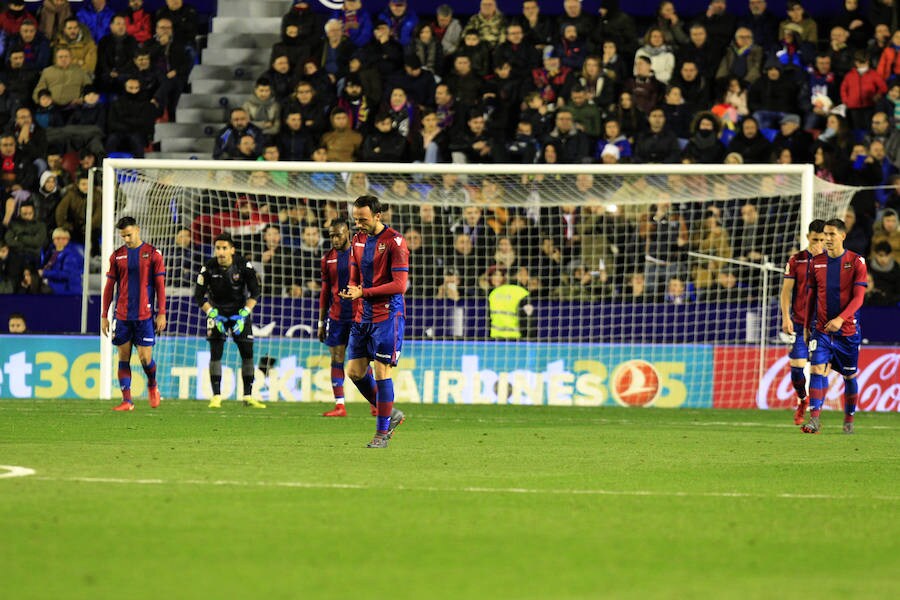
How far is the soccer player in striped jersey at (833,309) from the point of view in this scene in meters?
14.8

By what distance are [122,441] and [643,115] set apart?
12.9 meters

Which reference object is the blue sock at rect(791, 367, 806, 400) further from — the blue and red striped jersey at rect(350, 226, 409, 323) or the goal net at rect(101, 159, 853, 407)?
the blue and red striped jersey at rect(350, 226, 409, 323)

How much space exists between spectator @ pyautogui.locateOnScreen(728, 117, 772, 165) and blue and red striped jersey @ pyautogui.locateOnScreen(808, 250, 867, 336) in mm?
7622

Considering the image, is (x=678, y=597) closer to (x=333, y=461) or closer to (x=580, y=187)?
(x=333, y=461)

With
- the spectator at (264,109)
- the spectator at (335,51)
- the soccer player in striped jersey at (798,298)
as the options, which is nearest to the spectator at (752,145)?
the spectator at (335,51)

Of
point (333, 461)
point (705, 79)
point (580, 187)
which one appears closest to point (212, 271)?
point (580, 187)

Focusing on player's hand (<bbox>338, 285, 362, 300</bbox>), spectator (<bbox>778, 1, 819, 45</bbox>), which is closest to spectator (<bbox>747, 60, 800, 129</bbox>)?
spectator (<bbox>778, 1, 819, 45</bbox>)

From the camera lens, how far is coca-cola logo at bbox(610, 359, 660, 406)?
2020 cm

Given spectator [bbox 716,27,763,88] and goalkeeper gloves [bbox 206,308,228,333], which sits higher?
spectator [bbox 716,27,763,88]

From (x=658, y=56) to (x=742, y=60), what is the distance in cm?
128

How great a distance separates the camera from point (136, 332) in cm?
1739

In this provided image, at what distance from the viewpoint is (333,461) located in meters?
11.0

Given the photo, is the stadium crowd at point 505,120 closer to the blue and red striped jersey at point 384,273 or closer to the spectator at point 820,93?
the spectator at point 820,93

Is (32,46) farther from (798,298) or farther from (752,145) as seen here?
(798,298)
